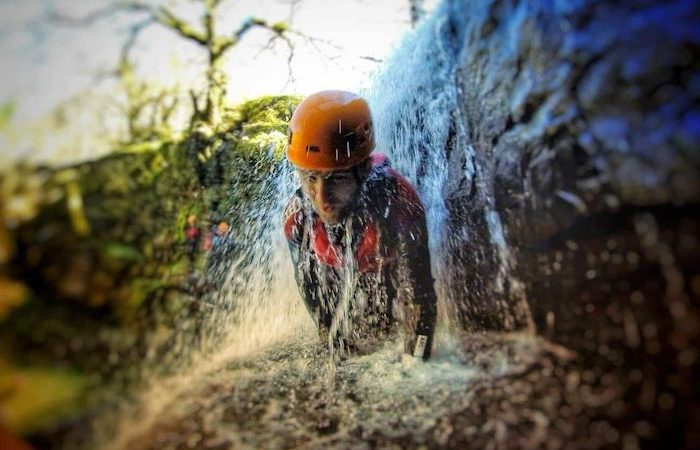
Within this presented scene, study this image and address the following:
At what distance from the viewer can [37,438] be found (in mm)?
1815

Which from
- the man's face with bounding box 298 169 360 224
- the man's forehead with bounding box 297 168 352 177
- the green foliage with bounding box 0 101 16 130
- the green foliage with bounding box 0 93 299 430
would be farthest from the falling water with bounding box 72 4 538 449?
the green foliage with bounding box 0 101 16 130

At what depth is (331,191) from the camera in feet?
9.83

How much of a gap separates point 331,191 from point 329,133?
0.44m

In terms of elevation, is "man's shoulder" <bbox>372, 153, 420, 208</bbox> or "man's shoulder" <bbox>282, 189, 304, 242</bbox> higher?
"man's shoulder" <bbox>372, 153, 420, 208</bbox>

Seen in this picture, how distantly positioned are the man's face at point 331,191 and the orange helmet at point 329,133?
0.07m

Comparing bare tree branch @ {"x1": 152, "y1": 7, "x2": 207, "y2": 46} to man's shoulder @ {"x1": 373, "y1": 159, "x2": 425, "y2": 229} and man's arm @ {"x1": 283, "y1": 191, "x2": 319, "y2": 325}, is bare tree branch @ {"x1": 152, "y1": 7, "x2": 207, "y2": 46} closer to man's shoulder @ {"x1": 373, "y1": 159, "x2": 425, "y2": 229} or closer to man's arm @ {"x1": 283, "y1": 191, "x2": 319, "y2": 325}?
man's arm @ {"x1": 283, "y1": 191, "x2": 319, "y2": 325}

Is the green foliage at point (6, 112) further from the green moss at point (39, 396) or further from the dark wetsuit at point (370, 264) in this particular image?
the dark wetsuit at point (370, 264)

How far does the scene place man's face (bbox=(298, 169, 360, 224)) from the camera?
9.77 ft

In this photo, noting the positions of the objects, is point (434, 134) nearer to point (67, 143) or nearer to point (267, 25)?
point (267, 25)

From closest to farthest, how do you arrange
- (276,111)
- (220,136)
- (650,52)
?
(650,52), (220,136), (276,111)

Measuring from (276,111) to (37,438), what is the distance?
112 inches

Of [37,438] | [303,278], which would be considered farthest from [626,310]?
[37,438]

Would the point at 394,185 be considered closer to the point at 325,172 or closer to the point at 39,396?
the point at 325,172

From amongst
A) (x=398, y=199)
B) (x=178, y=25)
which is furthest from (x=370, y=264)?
(x=178, y=25)
